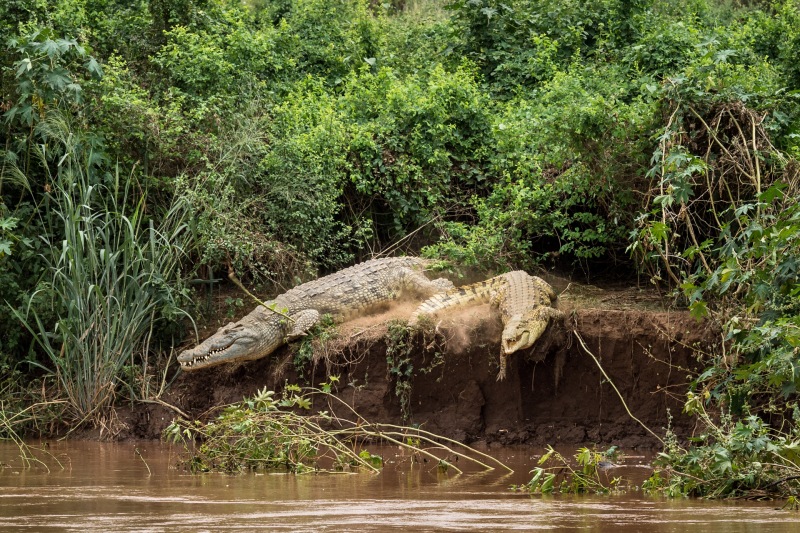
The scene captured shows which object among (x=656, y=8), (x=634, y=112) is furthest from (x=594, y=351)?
(x=656, y=8)

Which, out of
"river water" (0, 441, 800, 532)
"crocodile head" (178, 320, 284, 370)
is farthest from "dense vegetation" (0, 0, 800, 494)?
"river water" (0, 441, 800, 532)

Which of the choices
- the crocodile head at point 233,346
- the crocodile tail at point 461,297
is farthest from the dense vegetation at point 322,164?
the crocodile tail at point 461,297

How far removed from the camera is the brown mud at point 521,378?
9461 millimetres

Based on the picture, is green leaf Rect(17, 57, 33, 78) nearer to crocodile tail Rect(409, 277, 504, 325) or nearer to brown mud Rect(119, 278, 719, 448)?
brown mud Rect(119, 278, 719, 448)

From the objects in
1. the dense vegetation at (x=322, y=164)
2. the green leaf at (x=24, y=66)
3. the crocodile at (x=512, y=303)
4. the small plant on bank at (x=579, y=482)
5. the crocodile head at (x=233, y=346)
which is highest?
the green leaf at (x=24, y=66)

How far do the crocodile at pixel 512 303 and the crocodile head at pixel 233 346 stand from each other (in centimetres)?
134

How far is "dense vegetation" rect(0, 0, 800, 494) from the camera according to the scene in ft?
31.4

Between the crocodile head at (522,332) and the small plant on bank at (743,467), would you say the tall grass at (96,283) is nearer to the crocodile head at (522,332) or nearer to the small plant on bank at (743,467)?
the crocodile head at (522,332)

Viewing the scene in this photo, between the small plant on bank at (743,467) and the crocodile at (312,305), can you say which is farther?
the crocodile at (312,305)

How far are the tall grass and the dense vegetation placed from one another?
0.09 ft

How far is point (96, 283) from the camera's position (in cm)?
1001

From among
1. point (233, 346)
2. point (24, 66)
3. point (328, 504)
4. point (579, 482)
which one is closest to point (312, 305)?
point (233, 346)

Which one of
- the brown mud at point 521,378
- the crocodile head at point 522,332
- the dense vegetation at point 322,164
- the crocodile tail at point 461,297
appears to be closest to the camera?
the crocodile head at point 522,332

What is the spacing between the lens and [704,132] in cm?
959
